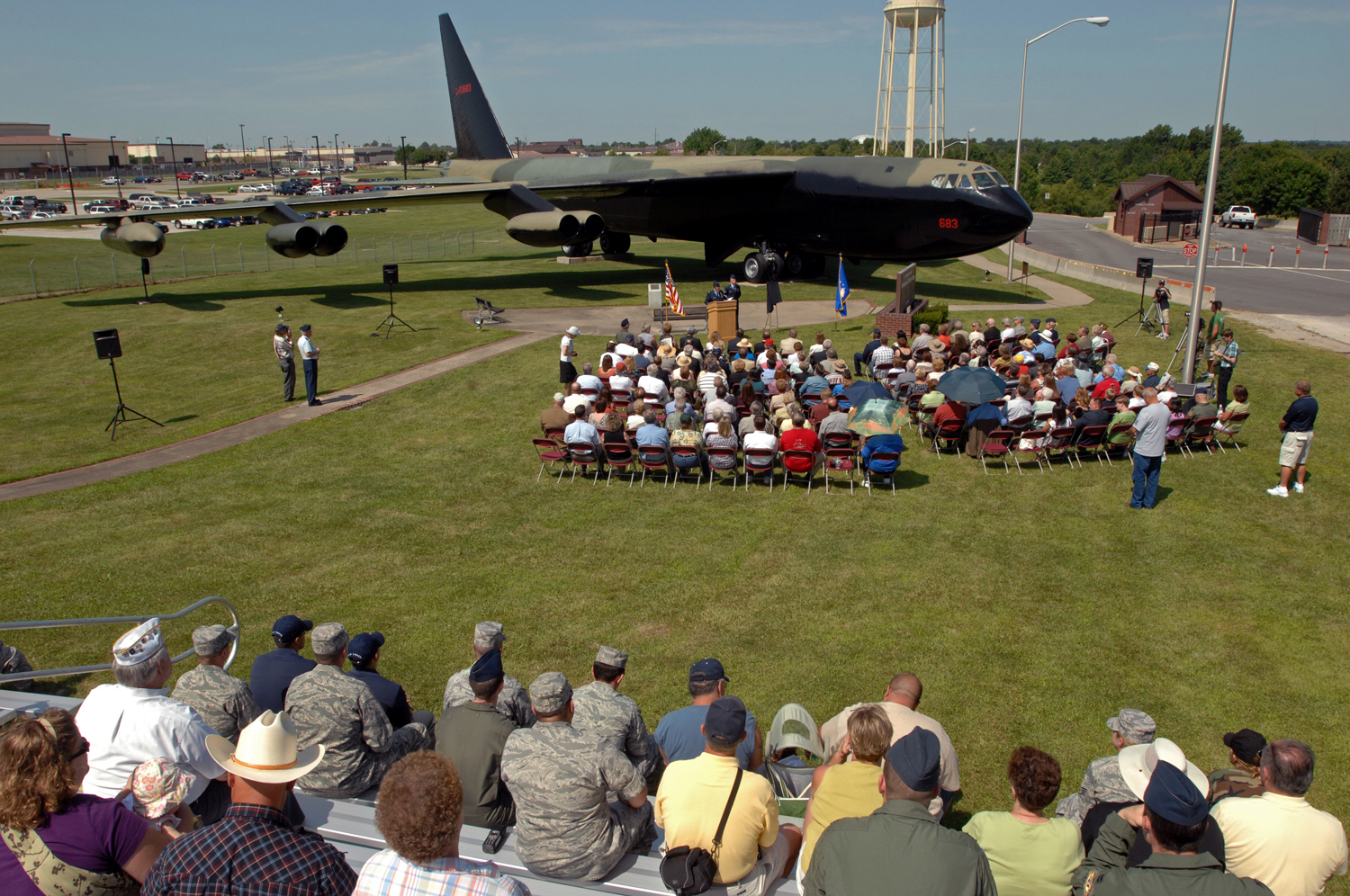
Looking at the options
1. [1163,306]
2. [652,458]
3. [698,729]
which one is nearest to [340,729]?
[698,729]

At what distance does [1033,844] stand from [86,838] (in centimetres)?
433

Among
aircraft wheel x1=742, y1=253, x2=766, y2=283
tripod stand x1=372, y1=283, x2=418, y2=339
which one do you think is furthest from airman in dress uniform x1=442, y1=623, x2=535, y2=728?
aircraft wheel x1=742, y1=253, x2=766, y2=283

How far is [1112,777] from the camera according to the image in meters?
5.43

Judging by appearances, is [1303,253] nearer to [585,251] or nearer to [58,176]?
[585,251]

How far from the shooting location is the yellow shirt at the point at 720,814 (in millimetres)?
4531

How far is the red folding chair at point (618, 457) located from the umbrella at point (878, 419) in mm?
3440

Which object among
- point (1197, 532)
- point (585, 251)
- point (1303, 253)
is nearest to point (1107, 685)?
point (1197, 532)

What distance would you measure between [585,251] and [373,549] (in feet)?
94.5

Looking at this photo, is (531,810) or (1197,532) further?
(1197,532)

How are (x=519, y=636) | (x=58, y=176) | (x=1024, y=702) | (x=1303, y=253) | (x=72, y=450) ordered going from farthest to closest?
1. (x=58, y=176)
2. (x=1303, y=253)
3. (x=72, y=450)
4. (x=519, y=636)
5. (x=1024, y=702)

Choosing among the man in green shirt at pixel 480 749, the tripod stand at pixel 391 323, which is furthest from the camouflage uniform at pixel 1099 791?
the tripod stand at pixel 391 323

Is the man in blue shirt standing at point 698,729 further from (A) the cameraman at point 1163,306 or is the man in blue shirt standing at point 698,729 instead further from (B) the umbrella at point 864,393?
(A) the cameraman at point 1163,306

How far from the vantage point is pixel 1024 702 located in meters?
7.94

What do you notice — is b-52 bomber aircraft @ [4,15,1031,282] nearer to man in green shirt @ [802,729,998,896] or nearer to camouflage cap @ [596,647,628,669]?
camouflage cap @ [596,647,628,669]
